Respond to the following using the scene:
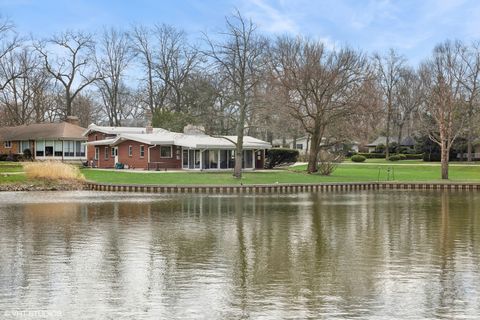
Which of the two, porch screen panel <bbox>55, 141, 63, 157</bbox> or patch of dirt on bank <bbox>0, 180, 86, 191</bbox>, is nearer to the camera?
patch of dirt on bank <bbox>0, 180, 86, 191</bbox>

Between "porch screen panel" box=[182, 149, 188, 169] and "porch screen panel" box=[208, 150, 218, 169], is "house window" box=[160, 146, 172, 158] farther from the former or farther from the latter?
"porch screen panel" box=[208, 150, 218, 169]

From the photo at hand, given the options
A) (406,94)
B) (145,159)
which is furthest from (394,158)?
(145,159)

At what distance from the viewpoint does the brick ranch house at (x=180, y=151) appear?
51.9m

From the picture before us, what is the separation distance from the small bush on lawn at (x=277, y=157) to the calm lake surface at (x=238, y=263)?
30.2m

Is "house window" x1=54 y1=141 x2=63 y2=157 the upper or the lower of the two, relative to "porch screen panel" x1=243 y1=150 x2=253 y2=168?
upper

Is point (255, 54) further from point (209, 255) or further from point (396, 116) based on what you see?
point (396, 116)

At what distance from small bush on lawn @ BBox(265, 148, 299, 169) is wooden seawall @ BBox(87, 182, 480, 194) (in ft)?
51.0

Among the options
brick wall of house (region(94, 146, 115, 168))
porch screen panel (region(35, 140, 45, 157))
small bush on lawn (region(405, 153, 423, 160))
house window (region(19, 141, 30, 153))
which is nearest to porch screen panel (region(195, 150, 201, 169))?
brick wall of house (region(94, 146, 115, 168))

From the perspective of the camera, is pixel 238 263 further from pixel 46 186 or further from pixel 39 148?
pixel 39 148

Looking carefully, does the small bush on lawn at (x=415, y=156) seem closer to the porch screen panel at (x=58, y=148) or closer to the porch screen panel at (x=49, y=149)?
the porch screen panel at (x=58, y=148)

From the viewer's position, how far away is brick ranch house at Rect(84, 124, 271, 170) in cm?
5188

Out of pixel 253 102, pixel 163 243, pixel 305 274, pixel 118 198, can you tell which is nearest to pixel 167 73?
pixel 253 102

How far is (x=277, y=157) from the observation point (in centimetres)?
5759

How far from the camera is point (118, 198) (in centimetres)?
3284
